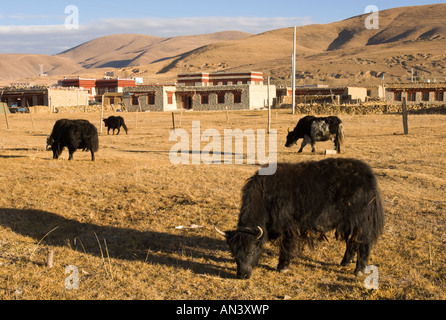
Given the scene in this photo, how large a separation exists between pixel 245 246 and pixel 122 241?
2472 mm

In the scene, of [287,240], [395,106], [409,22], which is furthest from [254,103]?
[409,22]

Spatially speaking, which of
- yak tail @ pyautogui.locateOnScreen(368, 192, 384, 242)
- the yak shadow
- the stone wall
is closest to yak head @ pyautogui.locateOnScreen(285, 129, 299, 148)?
the yak shadow

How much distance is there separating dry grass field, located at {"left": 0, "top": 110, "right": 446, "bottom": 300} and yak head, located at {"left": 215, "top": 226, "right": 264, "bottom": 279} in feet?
0.68

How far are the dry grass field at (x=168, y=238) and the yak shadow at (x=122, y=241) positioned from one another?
0.05 ft

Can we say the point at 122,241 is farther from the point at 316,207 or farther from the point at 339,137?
the point at 339,137

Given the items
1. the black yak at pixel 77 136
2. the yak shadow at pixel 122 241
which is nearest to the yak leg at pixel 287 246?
the yak shadow at pixel 122 241

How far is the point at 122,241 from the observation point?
660 cm

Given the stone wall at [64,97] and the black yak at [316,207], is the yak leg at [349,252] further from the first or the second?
the stone wall at [64,97]

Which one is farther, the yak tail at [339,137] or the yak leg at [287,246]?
the yak tail at [339,137]

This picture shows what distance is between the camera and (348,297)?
477 cm

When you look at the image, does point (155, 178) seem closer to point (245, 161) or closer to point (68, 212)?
→ point (68, 212)

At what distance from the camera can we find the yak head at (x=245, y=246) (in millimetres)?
4930

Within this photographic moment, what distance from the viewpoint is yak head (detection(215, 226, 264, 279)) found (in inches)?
194
